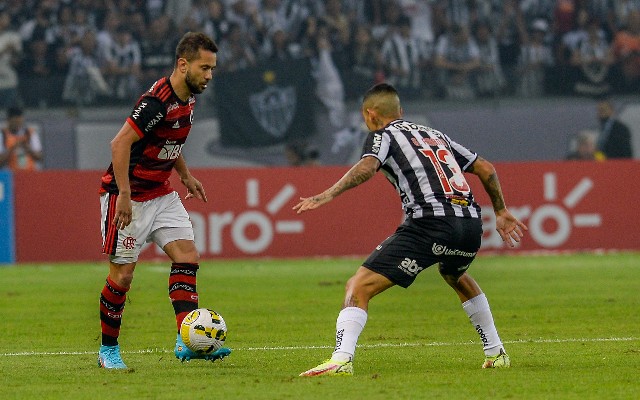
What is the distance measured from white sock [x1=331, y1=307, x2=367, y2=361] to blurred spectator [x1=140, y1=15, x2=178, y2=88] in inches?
601

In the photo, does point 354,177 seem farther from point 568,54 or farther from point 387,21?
point 568,54

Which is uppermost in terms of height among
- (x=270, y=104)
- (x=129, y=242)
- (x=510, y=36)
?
(x=129, y=242)

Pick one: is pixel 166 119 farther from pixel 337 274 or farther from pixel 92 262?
pixel 92 262

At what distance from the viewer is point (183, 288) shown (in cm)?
857

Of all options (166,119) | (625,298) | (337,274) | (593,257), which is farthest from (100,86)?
(166,119)

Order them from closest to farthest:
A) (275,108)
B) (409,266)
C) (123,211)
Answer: (409,266), (123,211), (275,108)

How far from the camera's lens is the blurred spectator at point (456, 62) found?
22812 mm

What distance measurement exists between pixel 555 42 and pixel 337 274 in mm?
9556

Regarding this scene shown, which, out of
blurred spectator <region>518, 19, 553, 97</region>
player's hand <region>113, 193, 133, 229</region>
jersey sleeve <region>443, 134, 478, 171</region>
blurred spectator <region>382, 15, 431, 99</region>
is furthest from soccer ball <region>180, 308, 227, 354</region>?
blurred spectator <region>518, 19, 553, 97</region>

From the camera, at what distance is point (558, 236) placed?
19578mm

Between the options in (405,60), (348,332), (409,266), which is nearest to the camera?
(348,332)

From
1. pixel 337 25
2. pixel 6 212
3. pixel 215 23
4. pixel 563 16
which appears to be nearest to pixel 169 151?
pixel 6 212

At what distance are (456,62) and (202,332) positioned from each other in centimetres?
1574

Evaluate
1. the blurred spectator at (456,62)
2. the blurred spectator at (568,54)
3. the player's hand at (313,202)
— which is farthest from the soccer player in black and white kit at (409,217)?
the blurred spectator at (568,54)
